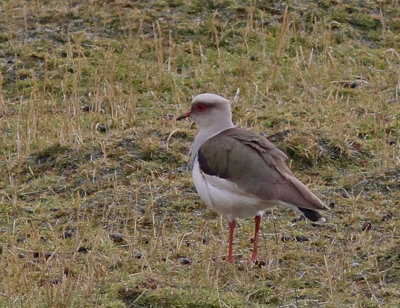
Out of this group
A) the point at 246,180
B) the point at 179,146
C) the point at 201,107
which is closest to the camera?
the point at 246,180

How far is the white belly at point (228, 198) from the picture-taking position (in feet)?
23.5

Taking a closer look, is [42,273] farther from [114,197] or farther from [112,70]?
[112,70]

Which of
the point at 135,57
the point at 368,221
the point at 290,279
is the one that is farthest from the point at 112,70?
the point at 290,279

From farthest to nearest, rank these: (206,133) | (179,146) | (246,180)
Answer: (179,146)
(206,133)
(246,180)

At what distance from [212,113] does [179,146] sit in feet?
4.68

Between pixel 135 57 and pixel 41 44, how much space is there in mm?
1130

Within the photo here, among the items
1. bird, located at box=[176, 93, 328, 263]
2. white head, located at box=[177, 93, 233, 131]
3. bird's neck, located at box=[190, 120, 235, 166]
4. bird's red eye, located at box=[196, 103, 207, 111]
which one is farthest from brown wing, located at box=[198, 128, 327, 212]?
bird's red eye, located at box=[196, 103, 207, 111]

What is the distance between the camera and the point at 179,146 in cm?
934

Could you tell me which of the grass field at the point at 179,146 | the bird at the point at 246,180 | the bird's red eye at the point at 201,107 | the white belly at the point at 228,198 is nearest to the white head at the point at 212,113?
the bird's red eye at the point at 201,107

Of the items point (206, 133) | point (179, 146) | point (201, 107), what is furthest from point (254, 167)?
point (179, 146)

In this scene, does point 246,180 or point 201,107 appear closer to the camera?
point 246,180

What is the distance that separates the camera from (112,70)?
1114 cm

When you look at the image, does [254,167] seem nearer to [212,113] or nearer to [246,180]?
[246,180]

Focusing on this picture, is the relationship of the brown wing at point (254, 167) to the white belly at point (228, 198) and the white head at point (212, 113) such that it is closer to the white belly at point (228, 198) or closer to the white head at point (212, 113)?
the white belly at point (228, 198)
